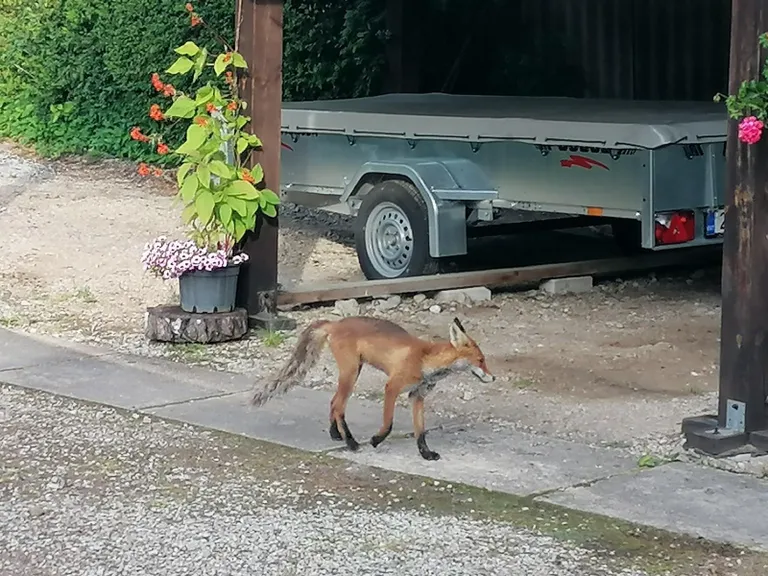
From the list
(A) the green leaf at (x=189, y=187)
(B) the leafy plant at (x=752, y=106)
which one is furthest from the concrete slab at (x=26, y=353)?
(B) the leafy plant at (x=752, y=106)

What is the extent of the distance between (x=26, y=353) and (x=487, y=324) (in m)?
3.20

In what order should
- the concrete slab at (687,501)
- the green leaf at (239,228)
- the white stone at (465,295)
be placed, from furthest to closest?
1. the white stone at (465,295)
2. the green leaf at (239,228)
3. the concrete slab at (687,501)

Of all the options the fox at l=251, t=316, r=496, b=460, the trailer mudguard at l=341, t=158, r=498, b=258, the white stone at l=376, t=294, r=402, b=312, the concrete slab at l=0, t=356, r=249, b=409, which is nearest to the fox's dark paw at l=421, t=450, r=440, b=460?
the fox at l=251, t=316, r=496, b=460

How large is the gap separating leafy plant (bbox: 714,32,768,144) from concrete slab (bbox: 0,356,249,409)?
10.6 ft

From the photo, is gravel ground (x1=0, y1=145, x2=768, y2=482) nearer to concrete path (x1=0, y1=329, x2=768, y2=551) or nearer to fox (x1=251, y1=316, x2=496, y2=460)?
concrete path (x1=0, y1=329, x2=768, y2=551)

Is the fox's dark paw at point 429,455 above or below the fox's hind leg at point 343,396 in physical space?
below

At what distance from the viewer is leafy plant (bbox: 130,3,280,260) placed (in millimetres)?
9102

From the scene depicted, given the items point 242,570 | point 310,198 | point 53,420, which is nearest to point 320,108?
point 310,198

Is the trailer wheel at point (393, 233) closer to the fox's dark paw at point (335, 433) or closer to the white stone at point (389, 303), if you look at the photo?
the white stone at point (389, 303)

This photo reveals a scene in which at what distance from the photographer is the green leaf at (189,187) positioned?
9.11m

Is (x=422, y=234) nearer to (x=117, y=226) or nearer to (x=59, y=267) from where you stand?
(x=59, y=267)

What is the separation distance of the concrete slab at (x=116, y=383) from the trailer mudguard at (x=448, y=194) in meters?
2.81

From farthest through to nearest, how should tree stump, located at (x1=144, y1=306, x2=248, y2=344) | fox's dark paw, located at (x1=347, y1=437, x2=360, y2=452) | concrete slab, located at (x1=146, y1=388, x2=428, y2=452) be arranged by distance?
tree stump, located at (x1=144, y1=306, x2=248, y2=344) → concrete slab, located at (x1=146, y1=388, x2=428, y2=452) → fox's dark paw, located at (x1=347, y1=437, x2=360, y2=452)

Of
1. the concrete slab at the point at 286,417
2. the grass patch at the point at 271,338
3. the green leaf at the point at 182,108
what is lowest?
the concrete slab at the point at 286,417
